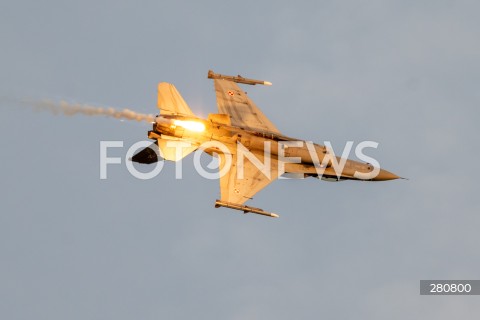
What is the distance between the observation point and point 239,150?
77.6 metres

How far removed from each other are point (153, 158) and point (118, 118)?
10.1 ft

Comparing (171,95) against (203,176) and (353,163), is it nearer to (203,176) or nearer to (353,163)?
(203,176)

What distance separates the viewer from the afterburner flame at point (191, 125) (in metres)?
76.7

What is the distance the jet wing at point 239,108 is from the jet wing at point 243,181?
8.80ft

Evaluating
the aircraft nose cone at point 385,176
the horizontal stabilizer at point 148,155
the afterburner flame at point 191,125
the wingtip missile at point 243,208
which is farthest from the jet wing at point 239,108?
the aircraft nose cone at point 385,176

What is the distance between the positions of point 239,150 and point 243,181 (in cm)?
202

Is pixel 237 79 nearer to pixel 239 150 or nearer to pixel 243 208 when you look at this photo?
pixel 239 150

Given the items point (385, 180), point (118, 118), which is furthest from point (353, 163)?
point (118, 118)

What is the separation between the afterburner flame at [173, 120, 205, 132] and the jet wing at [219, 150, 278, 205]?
200 cm

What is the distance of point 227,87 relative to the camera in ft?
270

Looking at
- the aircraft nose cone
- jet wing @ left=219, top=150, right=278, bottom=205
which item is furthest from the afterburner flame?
the aircraft nose cone

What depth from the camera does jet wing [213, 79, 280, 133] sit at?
3150 inches

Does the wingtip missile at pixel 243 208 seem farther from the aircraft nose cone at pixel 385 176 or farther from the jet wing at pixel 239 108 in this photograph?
the aircraft nose cone at pixel 385 176

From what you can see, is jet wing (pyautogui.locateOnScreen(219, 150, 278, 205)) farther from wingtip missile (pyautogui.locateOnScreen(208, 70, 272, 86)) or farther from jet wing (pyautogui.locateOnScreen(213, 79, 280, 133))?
wingtip missile (pyautogui.locateOnScreen(208, 70, 272, 86))
